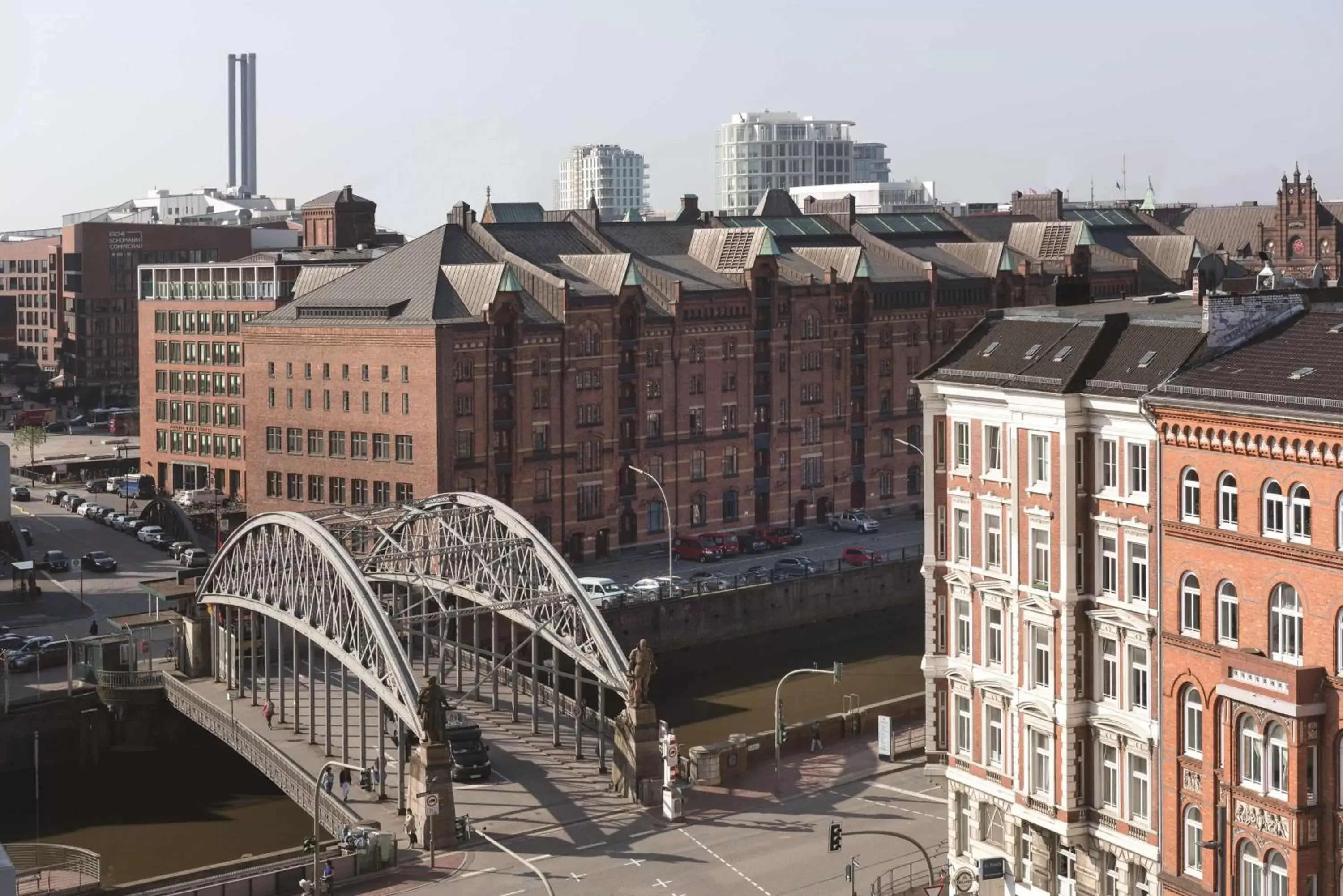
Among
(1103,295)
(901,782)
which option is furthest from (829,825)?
(1103,295)

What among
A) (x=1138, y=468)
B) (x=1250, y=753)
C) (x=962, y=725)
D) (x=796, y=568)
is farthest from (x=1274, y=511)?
(x=796, y=568)

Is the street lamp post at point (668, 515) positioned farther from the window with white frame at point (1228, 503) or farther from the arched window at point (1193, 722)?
the window with white frame at point (1228, 503)

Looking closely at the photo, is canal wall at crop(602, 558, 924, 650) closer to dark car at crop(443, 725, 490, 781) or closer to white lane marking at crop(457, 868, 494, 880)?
dark car at crop(443, 725, 490, 781)

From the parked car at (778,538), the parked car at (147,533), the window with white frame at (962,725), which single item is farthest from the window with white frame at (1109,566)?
the parked car at (147,533)

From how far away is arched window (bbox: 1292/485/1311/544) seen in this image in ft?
170

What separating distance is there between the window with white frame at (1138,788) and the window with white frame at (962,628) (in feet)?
24.6

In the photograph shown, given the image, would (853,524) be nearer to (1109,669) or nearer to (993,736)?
(993,736)

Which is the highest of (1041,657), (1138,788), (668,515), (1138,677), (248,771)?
(1041,657)

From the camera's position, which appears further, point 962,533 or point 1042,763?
point 962,533

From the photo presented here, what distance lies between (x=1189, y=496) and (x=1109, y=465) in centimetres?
382

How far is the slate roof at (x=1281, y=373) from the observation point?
52.0m

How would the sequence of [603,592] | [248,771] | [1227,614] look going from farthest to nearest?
1. [603,592]
2. [248,771]
3. [1227,614]

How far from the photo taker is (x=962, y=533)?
65.1 m

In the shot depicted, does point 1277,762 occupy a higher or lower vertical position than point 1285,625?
lower
